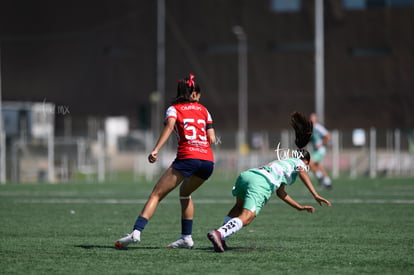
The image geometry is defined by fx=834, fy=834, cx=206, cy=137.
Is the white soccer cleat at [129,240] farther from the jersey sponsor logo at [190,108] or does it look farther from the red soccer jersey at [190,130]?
the jersey sponsor logo at [190,108]

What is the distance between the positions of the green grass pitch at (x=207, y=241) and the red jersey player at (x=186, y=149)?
22.0 inches

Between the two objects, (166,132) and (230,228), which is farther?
(166,132)

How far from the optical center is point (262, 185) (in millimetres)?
10094

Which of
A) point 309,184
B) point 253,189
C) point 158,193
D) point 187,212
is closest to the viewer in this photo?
point 253,189

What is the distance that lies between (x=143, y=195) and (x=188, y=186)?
42.1 feet

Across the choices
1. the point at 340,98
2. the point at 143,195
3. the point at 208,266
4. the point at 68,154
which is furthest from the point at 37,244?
the point at 340,98

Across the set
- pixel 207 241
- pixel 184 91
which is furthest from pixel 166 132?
pixel 207 241

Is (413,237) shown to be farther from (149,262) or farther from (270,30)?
(270,30)

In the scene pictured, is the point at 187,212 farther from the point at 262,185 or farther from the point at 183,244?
the point at 262,185

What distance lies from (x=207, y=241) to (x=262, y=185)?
5.87ft

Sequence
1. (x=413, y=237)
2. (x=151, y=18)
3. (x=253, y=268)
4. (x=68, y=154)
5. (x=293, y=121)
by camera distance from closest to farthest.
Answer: (x=253, y=268), (x=293, y=121), (x=413, y=237), (x=68, y=154), (x=151, y=18)

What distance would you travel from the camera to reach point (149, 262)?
360 inches

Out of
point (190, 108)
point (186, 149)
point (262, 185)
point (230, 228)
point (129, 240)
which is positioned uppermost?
point (190, 108)

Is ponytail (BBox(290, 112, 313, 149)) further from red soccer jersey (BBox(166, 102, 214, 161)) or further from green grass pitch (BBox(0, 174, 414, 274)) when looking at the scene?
green grass pitch (BBox(0, 174, 414, 274))
